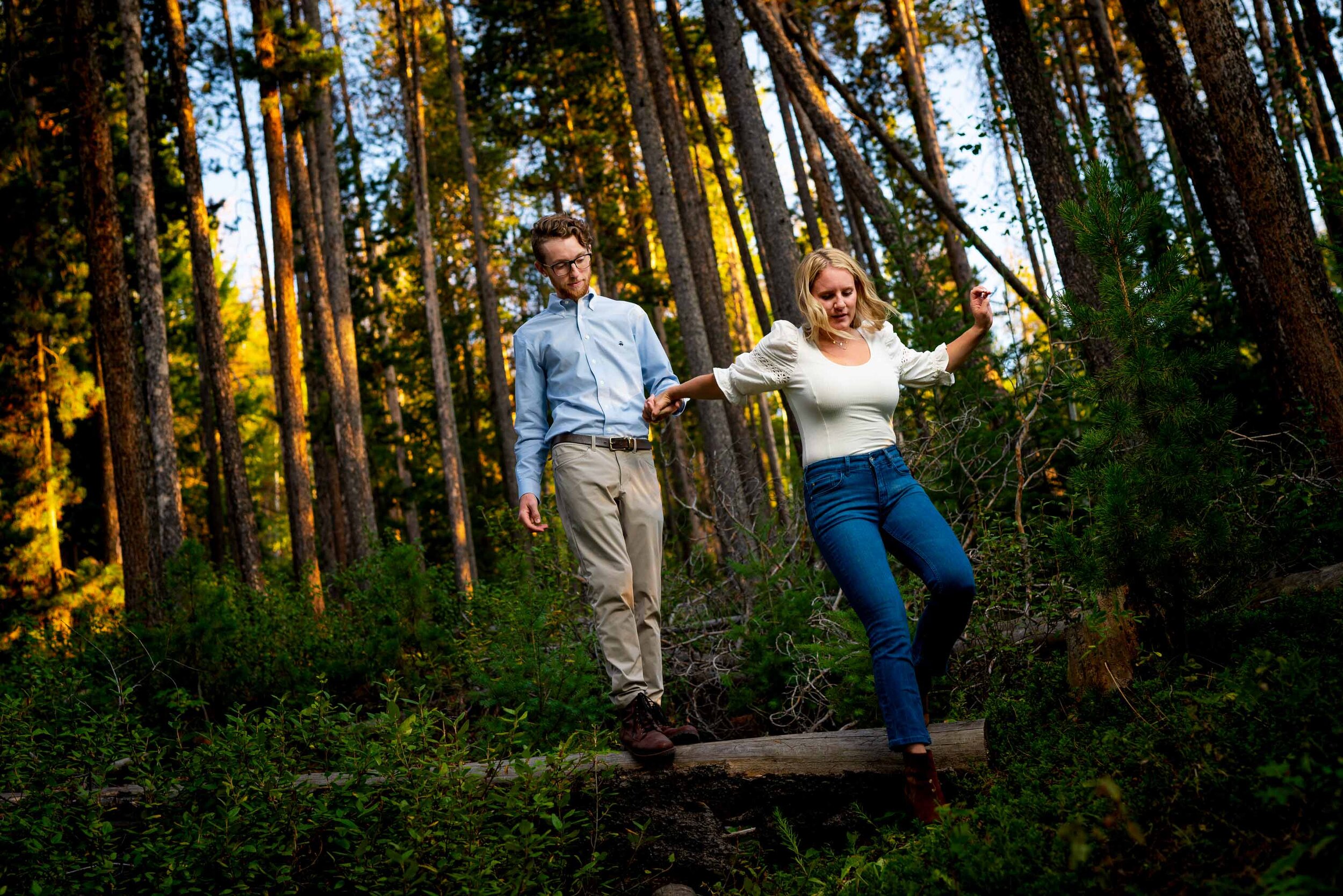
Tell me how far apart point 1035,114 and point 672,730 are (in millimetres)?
4889

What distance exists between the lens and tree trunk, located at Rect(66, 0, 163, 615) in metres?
11.2

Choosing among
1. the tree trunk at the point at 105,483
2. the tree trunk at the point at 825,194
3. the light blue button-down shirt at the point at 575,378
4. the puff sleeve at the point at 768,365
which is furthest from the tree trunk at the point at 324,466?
the puff sleeve at the point at 768,365

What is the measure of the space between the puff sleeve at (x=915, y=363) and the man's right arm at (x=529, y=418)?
1605mm

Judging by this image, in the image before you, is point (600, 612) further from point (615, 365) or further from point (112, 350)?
point (112, 350)

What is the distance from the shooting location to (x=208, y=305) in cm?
1352

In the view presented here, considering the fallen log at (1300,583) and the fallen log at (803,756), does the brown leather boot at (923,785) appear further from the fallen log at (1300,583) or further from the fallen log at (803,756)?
the fallen log at (1300,583)

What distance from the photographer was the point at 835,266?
401cm

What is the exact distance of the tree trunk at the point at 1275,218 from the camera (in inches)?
187

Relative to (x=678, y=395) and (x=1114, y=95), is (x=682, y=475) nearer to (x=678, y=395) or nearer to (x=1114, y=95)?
(x=1114, y=95)

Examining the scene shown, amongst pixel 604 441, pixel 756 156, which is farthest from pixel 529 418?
pixel 756 156

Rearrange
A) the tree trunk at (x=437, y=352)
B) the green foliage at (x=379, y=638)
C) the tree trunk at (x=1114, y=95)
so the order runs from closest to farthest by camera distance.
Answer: the green foliage at (x=379, y=638) → the tree trunk at (x=1114, y=95) → the tree trunk at (x=437, y=352)

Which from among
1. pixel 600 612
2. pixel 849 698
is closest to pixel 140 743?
pixel 600 612

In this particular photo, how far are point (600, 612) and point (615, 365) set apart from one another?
1161 mm

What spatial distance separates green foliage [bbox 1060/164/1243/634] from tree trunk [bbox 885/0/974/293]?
33.1 feet
